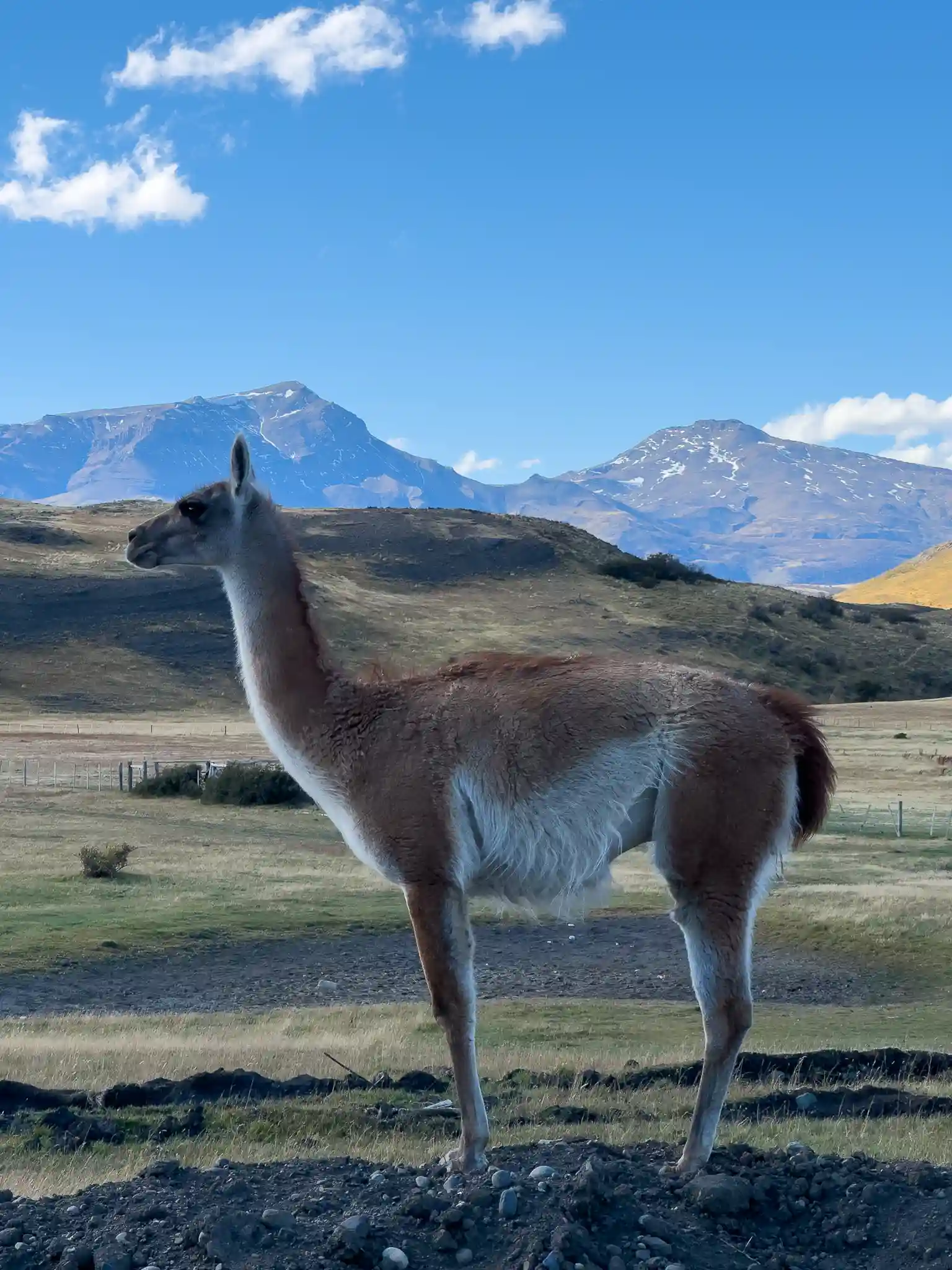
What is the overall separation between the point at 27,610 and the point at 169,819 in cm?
6852

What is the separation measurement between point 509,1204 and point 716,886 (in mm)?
1880

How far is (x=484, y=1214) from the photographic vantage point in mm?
5832

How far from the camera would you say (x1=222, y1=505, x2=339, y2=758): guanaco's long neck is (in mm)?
7695

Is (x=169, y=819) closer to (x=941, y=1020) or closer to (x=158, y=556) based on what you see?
(x=941, y=1020)

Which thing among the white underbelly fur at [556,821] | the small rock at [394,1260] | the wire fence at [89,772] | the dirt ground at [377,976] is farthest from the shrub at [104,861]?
the small rock at [394,1260]

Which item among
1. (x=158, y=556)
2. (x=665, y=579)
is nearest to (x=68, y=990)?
(x=158, y=556)

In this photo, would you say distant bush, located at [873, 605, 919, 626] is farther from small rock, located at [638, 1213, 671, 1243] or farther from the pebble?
the pebble

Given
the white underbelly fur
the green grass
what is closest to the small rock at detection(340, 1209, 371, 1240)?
the white underbelly fur

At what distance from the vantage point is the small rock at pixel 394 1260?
5434 mm

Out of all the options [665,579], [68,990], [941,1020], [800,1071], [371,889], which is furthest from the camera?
[665,579]

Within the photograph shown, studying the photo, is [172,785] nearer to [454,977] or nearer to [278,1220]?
[454,977]

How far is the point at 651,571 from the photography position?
126m

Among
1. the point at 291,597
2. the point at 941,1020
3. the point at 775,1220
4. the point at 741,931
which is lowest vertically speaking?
the point at 941,1020

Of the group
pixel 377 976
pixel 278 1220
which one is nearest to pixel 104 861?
pixel 377 976
